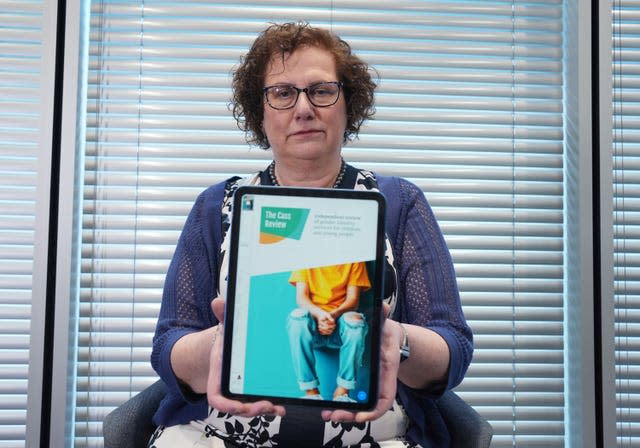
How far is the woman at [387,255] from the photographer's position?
1217 mm

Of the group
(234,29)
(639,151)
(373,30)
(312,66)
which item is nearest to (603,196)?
(639,151)

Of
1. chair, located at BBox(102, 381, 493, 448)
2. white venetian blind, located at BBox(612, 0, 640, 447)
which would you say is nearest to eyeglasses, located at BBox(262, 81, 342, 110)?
chair, located at BBox(102, 381, 493, 448)

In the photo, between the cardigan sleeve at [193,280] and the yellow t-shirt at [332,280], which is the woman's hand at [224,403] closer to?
the yellow t-shirt at [332,280]

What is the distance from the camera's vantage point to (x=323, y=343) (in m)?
0.90

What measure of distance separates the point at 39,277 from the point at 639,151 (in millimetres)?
2045

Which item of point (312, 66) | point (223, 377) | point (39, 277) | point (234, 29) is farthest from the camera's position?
point (234, 29)

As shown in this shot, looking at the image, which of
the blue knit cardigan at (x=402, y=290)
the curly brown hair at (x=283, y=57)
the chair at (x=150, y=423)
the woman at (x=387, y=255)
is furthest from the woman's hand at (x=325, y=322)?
the curly brown hair at (x=283, y=57)

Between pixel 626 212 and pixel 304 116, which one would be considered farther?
pixel 626 212

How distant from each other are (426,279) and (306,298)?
480 millimetres

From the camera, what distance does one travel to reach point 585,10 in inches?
79.8

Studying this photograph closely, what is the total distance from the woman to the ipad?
0.85 feet

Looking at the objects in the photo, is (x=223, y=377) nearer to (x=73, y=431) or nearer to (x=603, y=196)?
(x=73, y=431)

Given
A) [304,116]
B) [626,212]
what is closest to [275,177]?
[304,116]

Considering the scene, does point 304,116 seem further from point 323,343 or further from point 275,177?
point 323,343
